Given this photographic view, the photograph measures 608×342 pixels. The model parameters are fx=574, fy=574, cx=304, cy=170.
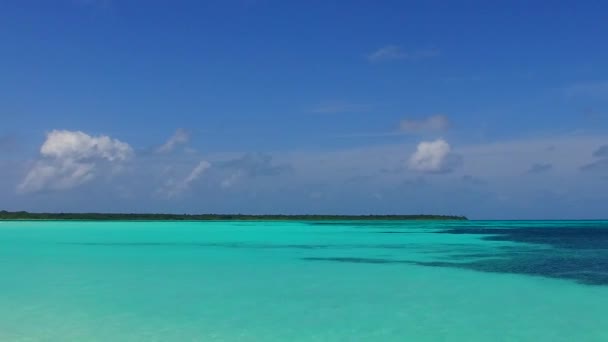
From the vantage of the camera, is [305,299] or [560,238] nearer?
[305,299]

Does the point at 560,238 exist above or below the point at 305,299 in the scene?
above

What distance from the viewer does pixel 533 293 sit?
38.9ft

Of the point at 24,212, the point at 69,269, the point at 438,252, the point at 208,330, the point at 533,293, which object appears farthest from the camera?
the point at 24,212

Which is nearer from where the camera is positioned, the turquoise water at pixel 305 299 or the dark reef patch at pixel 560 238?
the turquoise water at pixel 305 299

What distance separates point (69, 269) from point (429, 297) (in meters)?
10.3

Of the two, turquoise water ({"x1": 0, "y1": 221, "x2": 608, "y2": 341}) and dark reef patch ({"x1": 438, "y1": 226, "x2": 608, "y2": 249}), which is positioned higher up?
dark reef patch ({"x1": 438, "y1": 226, "x2": 608, "y2": 249})

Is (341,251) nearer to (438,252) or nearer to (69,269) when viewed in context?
(438,252)

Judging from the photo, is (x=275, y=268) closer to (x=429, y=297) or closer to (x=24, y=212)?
(x=429, y=297)

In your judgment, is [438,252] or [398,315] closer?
[398,315]

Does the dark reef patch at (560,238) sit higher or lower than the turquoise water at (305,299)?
higher

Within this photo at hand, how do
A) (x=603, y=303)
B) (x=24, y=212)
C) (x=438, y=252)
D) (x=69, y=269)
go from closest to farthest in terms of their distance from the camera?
(x=603, y=303) → (x=69, y=269) → (x=438, y=252) → (x=24, y=212)

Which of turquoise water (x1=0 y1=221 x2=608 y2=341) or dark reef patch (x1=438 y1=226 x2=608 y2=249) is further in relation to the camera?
dark reef patch (x1=438 y1=226 x2=608 y2=249)

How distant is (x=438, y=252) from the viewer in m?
22.0

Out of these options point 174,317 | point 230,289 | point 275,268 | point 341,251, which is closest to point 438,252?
point 341,251
